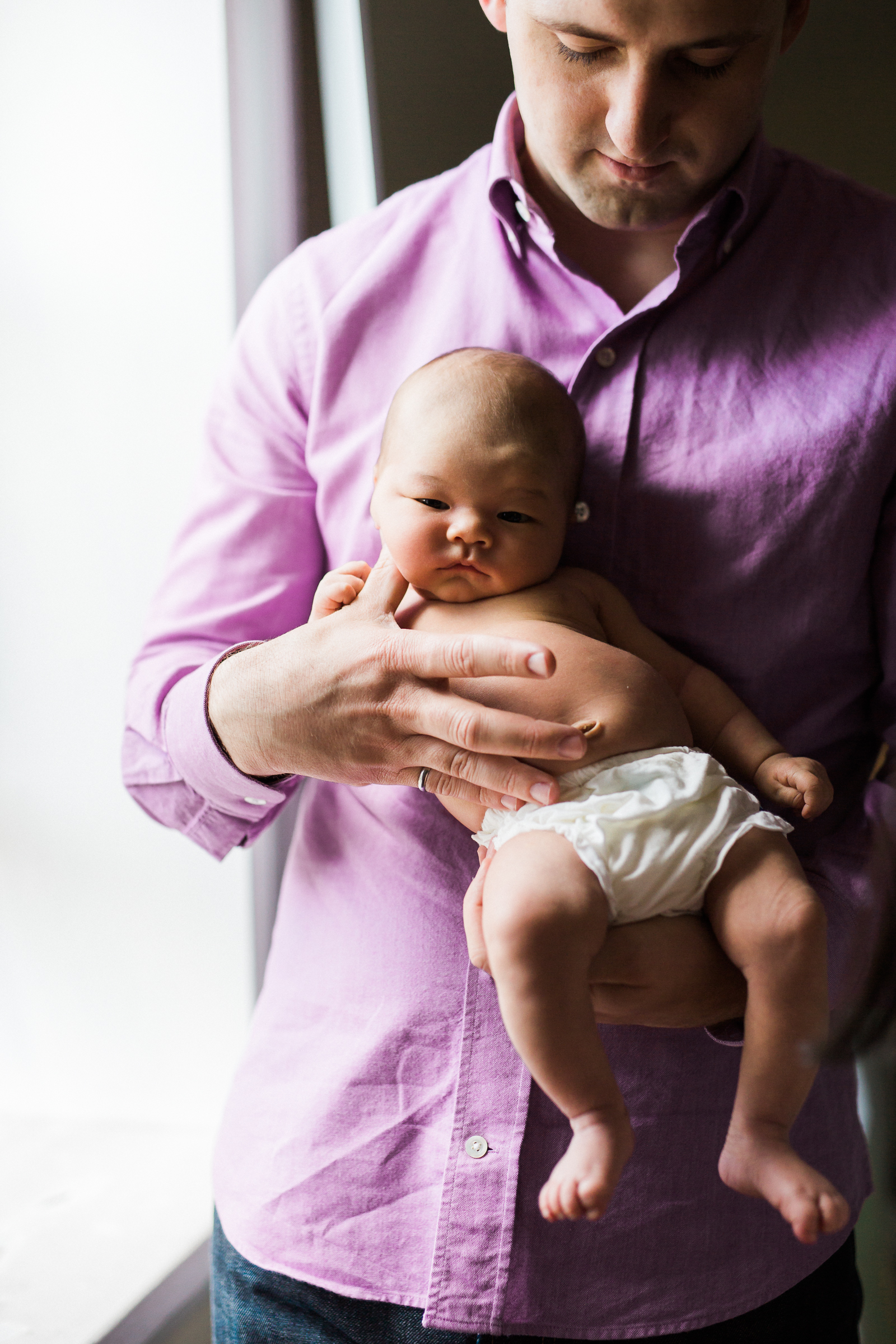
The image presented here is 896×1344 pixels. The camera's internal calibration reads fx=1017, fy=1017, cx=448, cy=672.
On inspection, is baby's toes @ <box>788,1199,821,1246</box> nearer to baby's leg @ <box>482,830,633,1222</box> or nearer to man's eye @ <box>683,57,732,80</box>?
baby's leg @ <box>482,830,633,1222</box>

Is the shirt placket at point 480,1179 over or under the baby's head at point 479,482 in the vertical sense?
under

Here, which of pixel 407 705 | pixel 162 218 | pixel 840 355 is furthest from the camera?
pixel 162 218

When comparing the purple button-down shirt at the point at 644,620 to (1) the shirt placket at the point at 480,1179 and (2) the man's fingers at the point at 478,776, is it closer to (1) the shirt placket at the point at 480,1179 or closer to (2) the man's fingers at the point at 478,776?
(1) the shirt placket at the point at 480,1179

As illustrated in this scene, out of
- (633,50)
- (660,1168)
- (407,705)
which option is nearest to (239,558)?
(407,705)

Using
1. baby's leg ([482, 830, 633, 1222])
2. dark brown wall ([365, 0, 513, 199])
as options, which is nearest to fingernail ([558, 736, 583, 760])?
baby's leg ([482, 830, 633, 1222])

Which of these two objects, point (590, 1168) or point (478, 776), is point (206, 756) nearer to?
point (478, 776)

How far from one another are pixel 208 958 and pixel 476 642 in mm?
1094

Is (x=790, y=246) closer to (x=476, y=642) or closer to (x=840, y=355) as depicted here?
(x=840, y=355)

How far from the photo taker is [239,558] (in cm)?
114

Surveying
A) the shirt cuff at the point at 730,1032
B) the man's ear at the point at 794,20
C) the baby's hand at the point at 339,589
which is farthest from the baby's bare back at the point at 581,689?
the man's ear at the point at 794,20

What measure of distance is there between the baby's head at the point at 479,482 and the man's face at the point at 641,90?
192mm

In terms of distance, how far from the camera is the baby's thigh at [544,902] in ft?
2.50

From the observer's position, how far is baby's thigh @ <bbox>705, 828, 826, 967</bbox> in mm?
794

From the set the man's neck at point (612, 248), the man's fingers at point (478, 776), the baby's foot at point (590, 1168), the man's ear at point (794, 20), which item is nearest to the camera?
the baby's foot at point (590, 1168)
